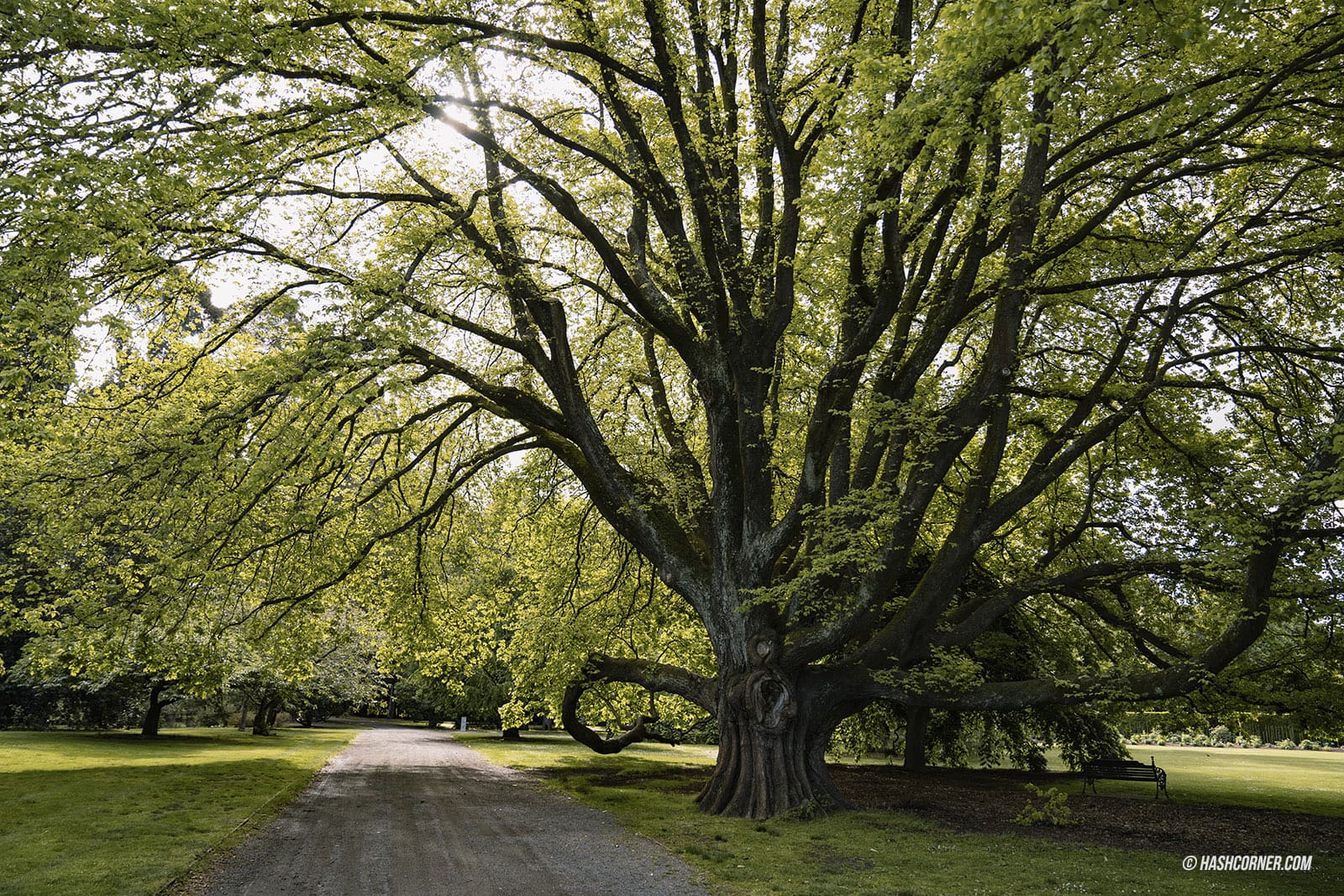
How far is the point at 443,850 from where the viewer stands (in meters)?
9.89

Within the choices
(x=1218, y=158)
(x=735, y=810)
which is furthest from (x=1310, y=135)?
(x=735, y=810)

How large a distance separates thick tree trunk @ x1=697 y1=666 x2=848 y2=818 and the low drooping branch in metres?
1.47

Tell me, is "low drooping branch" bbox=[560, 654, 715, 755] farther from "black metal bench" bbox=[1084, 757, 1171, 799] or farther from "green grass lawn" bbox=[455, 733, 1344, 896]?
"black metal bench" bbox=[1084, 757, 1171, 799]

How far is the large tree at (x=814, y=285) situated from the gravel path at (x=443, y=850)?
3.02 m

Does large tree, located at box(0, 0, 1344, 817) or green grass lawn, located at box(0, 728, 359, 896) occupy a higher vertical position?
large tree, located at box(0, 0, 1344, 817)

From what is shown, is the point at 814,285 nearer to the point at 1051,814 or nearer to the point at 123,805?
the point at 1051,814

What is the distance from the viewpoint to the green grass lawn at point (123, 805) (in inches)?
324

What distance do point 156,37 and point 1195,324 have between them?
1571 cm

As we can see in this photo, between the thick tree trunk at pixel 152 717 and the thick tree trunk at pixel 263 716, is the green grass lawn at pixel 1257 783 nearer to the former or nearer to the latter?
the thick tree trunk at pixel 152 717

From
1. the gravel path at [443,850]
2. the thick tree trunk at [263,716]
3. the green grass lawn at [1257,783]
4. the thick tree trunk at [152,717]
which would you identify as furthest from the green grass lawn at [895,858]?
the thick tree trunk at [263,716]

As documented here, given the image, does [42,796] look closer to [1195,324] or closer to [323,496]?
[323,496]

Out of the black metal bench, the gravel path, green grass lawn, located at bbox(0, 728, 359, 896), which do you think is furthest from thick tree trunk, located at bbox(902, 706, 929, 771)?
green grass lawn, located at bbox(0, 728, 359, 896)

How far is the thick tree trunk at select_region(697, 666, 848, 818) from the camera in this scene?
12.6 meters

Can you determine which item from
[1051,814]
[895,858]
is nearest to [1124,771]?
[1051,814]
